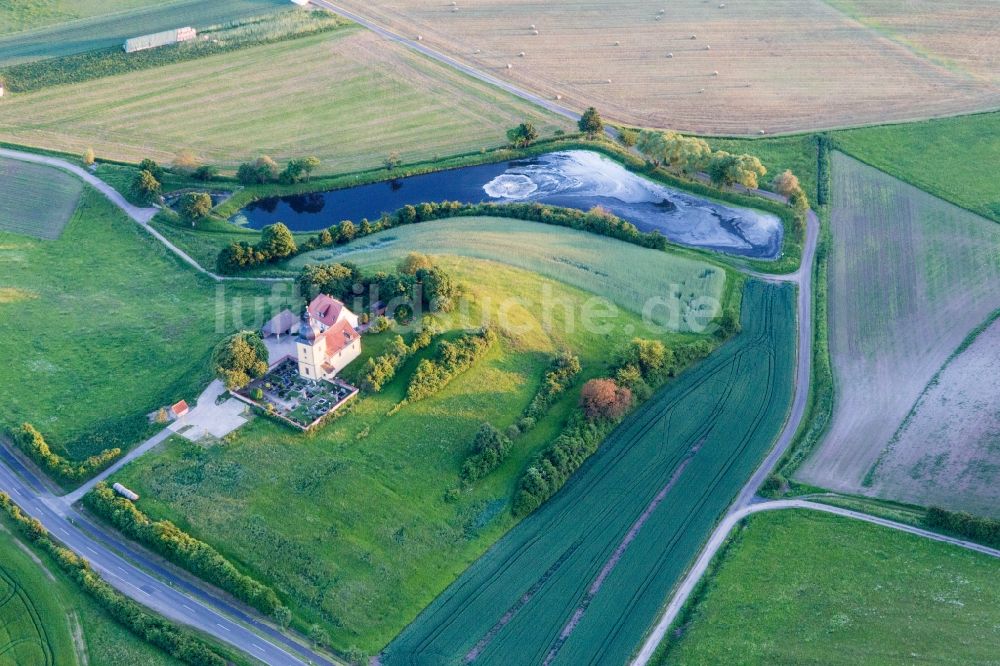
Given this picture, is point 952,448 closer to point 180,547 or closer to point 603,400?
point 603,400

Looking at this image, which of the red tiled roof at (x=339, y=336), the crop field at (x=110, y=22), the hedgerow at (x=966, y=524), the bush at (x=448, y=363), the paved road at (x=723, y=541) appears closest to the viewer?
the paved road at (x=723, y=541)

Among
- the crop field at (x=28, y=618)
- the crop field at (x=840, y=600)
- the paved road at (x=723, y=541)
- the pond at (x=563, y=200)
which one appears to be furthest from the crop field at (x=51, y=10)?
the crop field at (x=840, y=600)

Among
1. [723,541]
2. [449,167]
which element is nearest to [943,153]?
[449,167]

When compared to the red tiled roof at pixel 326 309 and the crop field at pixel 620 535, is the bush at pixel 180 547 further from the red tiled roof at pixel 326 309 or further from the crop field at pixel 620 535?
the red tiled roof at pixel 326 309

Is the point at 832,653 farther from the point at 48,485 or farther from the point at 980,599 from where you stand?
the point at 48,485

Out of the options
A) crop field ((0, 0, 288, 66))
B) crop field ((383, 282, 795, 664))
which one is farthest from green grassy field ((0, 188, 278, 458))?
crop field ((0, 0, 288, 66))

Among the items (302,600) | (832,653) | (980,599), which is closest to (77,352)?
(302,600)
